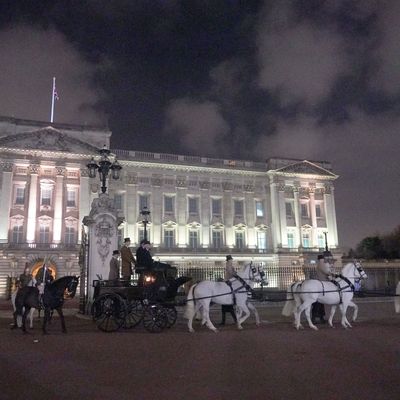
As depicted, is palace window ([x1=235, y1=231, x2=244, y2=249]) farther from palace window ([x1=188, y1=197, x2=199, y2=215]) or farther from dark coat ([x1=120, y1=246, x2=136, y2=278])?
dark coat ([x1=120, y1=246, x2=136, y2=278])

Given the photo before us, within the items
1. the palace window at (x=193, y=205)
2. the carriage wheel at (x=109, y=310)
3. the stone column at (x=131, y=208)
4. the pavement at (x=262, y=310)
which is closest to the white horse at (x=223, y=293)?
the carriage wheel at (x=109, y=310)

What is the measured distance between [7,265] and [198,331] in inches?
1350

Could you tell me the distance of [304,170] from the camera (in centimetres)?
5384

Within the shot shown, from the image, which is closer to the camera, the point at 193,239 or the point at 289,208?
the point at 193,239

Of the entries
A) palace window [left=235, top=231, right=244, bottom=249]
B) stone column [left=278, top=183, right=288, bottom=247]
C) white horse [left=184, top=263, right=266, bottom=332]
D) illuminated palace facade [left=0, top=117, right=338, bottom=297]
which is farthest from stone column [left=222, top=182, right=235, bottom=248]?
white horse [left=184, top=263, right=266, bottom=332]

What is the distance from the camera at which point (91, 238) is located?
15.2 m

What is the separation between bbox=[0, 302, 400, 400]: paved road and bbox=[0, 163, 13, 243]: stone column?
33541 mm

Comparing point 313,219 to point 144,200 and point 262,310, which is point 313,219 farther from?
point 262,310

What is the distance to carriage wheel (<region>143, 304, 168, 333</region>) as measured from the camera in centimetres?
1096

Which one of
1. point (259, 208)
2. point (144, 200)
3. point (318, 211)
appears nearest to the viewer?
point (144, 200)

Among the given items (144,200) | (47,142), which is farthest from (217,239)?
(47,142)

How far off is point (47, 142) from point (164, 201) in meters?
14.3

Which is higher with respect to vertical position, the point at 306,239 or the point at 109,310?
the point at 306,239

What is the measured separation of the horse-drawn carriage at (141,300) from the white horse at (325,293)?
3344 mm
